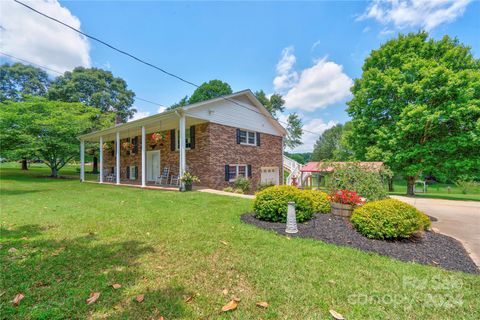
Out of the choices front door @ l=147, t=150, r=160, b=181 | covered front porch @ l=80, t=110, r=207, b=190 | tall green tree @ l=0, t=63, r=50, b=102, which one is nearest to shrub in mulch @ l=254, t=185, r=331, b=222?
covered front porch @ l=80, t=110, r=207, b=190

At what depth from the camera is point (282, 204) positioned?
4.83 meters

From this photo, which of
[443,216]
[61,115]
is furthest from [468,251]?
[61,115]

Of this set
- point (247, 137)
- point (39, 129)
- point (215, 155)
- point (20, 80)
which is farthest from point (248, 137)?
point (20, 80)

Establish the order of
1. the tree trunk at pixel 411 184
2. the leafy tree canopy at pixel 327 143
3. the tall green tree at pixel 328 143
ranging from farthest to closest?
1. the leafy tree canopy at pixel 327 143
2. the tall green tree at pixel 328 143
3. the tree trunk at pixel 411 184

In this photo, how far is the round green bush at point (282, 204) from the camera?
482 centimetres

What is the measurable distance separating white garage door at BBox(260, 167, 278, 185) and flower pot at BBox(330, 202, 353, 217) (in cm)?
955

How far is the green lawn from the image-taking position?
1.89 meters

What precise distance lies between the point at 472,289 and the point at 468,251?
1.85 m

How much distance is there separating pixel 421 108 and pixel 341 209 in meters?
10.3

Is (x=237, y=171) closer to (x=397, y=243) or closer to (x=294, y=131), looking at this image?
(x=397, y=243)

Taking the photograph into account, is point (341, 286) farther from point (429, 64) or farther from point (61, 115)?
point (61, 115)

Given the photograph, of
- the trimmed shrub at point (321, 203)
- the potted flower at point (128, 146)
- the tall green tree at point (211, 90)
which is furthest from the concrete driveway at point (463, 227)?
the tall green tree at point (211, 90)

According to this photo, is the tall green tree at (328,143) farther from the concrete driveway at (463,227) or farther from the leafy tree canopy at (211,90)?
the concrete driveway at (463,227)

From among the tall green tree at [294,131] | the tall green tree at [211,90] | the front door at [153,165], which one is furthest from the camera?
the tall green tree at [294,131]
